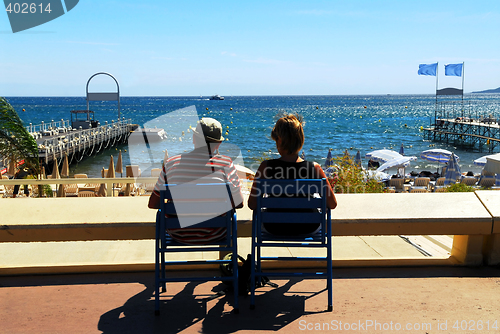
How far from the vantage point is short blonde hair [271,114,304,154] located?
2.77 metres

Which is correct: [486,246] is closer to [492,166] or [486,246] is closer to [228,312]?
[228,312]

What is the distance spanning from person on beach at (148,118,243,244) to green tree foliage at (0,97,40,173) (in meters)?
12.0

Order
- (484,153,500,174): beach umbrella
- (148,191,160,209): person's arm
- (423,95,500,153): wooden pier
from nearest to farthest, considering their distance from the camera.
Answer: (148,191,160,209): person's arm → (484,153,500,174): beach umbrella → (423,95,500,153): wooden pier

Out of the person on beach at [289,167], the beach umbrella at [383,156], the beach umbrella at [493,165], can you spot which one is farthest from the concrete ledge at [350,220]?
the beach umbrella at [383,156]

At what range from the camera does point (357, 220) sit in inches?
124

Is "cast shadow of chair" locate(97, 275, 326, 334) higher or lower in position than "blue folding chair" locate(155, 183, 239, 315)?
lower

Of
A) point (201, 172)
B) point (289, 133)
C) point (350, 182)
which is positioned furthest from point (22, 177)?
point (289, 133)

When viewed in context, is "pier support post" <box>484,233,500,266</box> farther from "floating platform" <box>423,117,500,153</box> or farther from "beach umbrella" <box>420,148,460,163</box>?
"floating platform" <box>423,117,500,153</box>

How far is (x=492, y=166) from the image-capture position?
1844cm

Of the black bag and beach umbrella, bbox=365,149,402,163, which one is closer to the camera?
the black bag

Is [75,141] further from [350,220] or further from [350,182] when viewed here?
[350,220]

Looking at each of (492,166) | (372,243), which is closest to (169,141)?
(492,166)

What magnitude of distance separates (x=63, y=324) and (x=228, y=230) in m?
1.14

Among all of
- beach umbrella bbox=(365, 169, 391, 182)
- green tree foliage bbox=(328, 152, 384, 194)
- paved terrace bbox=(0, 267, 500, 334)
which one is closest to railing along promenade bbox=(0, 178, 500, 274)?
paved terrace bbox=(0, 267, 500, 334)
